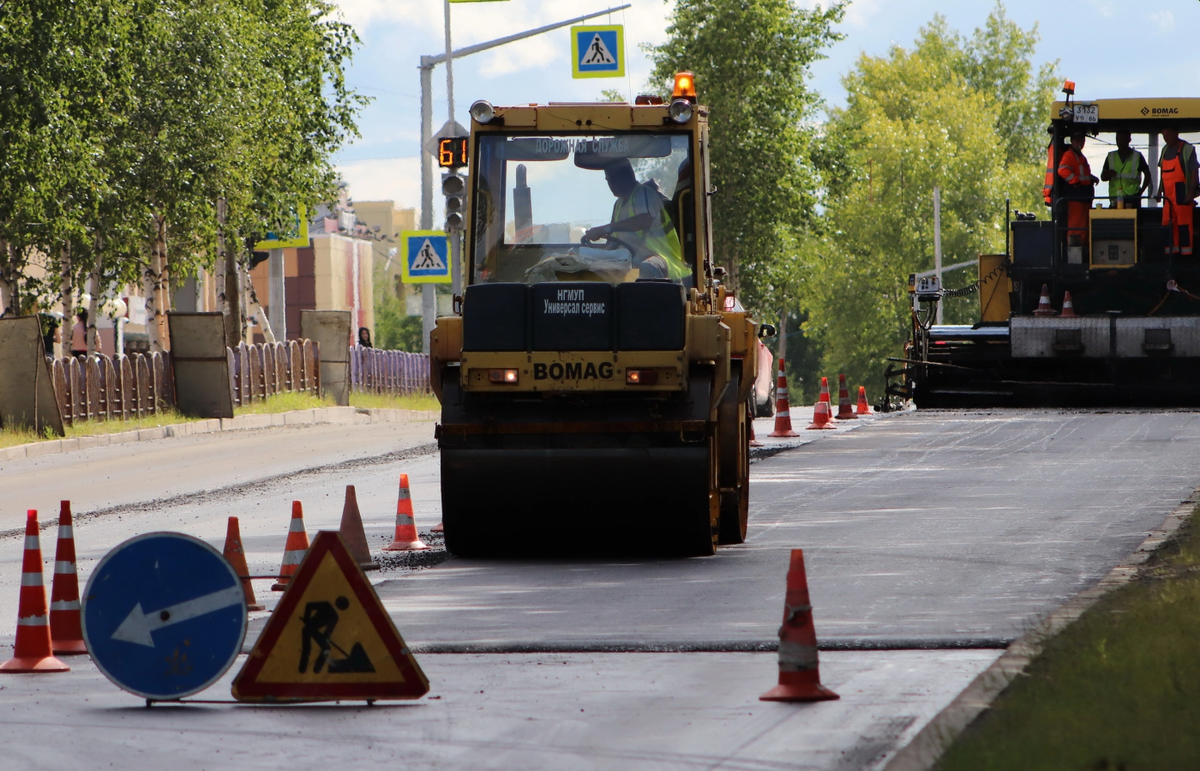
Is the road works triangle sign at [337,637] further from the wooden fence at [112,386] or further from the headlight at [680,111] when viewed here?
the wooden fence at [112,386]

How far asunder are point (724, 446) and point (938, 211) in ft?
193

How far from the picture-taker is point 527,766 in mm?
6164

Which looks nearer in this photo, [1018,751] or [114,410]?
[1018,751]

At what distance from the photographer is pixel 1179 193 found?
22.1 metres

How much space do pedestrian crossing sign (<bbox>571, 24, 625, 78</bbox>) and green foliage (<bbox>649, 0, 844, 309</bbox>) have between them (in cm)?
2534

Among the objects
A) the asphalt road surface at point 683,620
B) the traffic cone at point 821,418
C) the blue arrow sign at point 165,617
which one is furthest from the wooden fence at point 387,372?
the blue arrow sign at point 165,617

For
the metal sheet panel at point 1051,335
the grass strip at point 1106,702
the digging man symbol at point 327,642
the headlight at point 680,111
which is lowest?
the grass strip at point 1106,702

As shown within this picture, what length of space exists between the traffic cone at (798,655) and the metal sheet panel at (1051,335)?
1569cm

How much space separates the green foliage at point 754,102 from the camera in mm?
56688

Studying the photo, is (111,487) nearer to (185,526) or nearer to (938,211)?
(185,526)

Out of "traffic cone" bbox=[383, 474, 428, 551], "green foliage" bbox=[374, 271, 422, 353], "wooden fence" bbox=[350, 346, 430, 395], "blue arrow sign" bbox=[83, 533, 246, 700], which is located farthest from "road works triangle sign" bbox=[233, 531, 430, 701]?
"green foliage" bbox=[374, 271, 422, 353]

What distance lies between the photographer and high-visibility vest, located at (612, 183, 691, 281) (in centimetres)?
1249

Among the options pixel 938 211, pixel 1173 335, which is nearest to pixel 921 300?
pixel 1173 335

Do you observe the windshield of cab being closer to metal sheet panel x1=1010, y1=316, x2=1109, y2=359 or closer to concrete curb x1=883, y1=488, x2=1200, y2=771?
concrete curb x1=883, y1=488, x2=1200, y2=771
